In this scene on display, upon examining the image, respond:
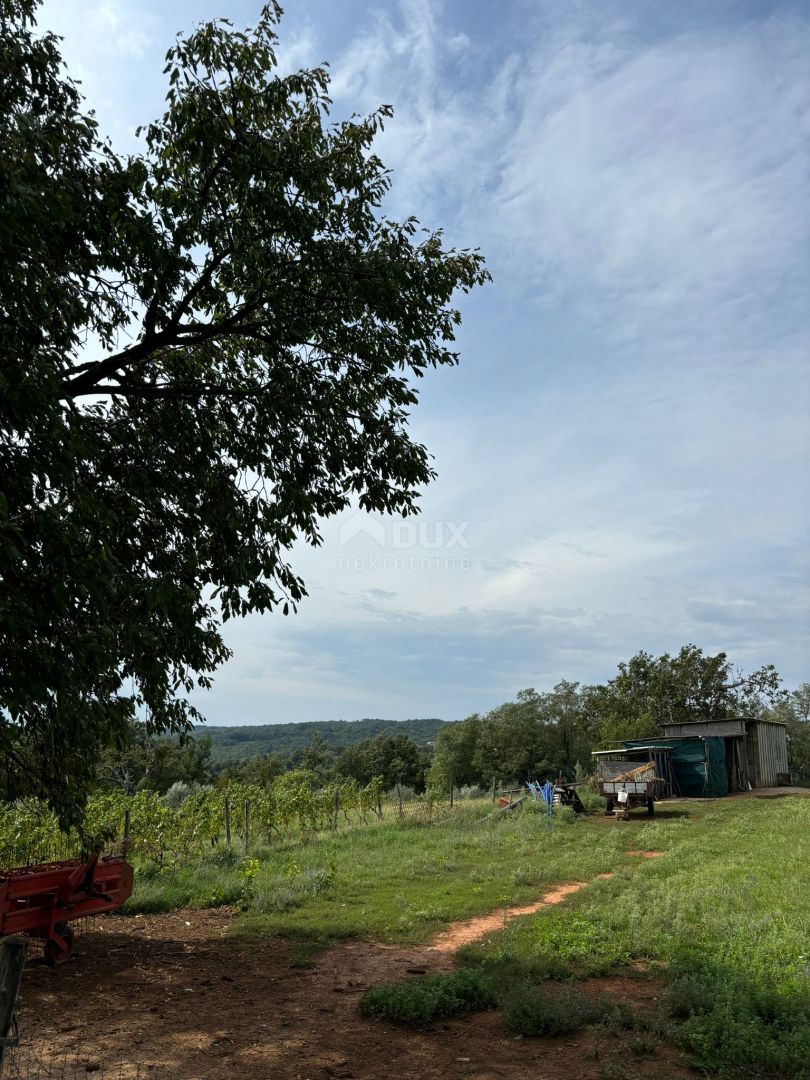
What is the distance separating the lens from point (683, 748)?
3353 centimetres

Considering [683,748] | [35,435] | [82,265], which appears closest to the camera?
[35,435]

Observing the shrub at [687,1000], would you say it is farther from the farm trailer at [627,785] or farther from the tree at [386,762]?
the tree at [386,762]

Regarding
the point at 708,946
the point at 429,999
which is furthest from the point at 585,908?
the point at 429,999

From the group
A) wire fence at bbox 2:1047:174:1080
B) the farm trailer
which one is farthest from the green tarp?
wire fence at bbox 2:1047:174:1080

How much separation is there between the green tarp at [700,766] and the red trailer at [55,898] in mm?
29305

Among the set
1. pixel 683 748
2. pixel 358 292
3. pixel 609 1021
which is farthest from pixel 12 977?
pixel 683 748

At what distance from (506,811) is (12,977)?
21722 mm

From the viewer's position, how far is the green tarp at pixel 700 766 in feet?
108

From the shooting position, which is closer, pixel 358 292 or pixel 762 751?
pixel 358 292

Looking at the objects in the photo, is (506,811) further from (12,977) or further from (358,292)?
(12,977)

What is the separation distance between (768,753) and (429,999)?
3779 centimetres

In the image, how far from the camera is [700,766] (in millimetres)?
33031

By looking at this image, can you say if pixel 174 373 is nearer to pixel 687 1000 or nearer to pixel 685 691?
pixel 687 1000

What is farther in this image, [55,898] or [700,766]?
[700,766]
